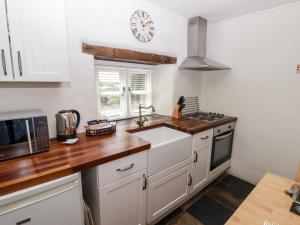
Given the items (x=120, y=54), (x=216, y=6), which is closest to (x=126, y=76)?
(x=120, y=54)

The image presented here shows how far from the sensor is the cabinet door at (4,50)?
949mm

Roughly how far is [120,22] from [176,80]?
3.42ft

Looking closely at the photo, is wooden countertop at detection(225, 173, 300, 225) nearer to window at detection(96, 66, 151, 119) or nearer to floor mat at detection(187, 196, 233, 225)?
floor mat at detection(187, 196, 233, 225)

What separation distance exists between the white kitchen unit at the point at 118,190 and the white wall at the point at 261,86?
1.72 meters

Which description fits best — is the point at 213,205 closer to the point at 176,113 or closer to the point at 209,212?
the point at 209,212

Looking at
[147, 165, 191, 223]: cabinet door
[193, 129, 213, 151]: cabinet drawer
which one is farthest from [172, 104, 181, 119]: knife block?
[147, 165, 191, 223]: cabinet door

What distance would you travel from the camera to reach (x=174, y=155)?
158 cm

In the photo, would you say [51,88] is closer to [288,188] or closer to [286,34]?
[288,188]

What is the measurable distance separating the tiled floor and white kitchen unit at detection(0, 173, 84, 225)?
3.36 feet

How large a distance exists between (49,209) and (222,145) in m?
2.06

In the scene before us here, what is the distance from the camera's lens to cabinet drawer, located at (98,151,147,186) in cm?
109

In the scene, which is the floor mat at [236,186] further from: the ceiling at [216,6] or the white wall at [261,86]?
the ceiling at [216,6]

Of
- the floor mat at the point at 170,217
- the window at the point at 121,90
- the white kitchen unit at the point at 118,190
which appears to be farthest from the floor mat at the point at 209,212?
the window at the point at 121,90

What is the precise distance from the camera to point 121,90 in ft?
7.05
